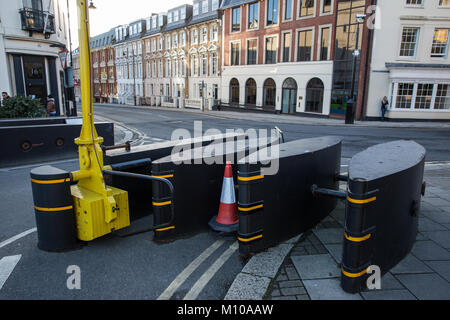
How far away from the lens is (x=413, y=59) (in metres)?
24.1

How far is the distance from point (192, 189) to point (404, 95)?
2448cm

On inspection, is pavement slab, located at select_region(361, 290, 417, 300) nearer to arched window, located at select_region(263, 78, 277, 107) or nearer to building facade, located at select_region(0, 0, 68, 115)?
building facade, located at select_region(0, 0, 68, 115)

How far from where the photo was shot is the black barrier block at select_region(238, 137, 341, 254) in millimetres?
4246

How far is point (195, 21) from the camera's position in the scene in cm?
4256

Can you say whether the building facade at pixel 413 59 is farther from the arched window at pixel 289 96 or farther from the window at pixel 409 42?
the arched window at pixel 289 96

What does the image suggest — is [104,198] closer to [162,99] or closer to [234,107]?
[234,107]

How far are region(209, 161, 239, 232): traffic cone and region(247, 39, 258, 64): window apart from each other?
31107 millimetres

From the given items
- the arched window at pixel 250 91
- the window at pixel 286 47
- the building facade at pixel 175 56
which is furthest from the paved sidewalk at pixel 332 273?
the building facade at pixel 175 56

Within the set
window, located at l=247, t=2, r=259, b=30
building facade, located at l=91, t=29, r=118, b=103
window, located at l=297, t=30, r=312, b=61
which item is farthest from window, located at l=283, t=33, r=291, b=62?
building facade, located at l=91, t=29, r=118, b=103

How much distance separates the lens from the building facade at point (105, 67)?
6981cm

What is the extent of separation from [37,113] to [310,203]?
12.9 meters

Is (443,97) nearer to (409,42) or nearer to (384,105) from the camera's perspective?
(384,105)

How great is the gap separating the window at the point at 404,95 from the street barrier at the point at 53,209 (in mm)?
25657
